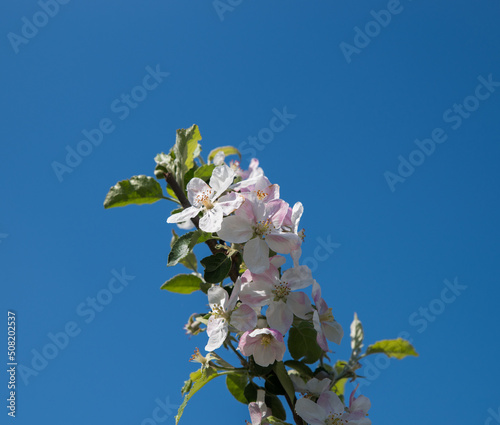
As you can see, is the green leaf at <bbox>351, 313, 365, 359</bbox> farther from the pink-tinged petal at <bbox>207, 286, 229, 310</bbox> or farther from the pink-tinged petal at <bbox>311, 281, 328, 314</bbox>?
the pink-tinged petal at <bbox>207, 286, 229, 310</bbox>

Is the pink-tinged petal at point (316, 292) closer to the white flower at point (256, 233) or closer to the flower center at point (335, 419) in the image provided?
the white flower at point (256, 233)

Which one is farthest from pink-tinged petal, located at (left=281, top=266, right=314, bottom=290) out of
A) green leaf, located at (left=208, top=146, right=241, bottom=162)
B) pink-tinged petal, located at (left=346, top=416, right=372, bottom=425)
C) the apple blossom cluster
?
green leaf, located at (left=208, top=146, right=241, bottom=162)

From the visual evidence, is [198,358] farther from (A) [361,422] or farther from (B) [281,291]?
(A) [361,422]

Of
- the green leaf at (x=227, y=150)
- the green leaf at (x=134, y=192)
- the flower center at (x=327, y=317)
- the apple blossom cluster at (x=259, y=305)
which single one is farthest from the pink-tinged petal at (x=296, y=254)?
the green leaf at (x=227, y=150)

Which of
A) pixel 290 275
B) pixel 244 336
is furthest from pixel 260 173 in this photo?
pixel 244 336

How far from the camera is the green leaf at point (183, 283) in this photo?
1.63 metres

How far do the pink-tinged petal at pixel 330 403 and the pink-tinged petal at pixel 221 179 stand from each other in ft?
2.10

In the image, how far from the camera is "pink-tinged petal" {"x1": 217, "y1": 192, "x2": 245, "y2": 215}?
1.30m

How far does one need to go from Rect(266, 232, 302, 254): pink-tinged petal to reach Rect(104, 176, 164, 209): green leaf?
48cm

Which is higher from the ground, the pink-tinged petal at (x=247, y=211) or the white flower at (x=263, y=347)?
the pink-tinged petal at (x=247, y=211)

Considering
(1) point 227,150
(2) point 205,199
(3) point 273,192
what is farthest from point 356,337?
(1) point 227,150

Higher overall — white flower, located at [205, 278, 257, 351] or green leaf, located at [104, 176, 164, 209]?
green leaf, located at [104, 176, 164, 209]

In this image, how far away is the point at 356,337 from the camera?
5.36 ft

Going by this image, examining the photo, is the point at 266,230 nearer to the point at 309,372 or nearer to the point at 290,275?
the point at 290,275
